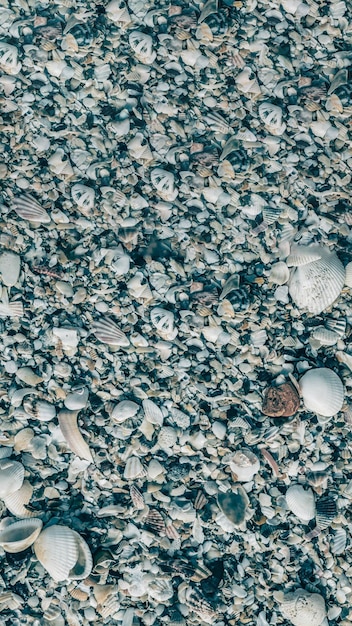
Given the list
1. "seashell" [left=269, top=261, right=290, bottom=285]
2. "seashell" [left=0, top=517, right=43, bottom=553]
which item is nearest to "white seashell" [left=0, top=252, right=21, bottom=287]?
"seashell" [left=0, top=517, right=43, bottom=553]

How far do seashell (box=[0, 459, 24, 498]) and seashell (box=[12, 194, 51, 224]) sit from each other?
1.19 m

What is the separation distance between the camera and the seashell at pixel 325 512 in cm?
329

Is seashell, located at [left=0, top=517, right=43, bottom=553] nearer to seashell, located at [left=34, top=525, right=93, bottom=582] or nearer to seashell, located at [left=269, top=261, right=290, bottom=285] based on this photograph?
seashell, located at [left=34, top=525, right=93, bottom=582]

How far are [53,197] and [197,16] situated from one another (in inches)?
52.2

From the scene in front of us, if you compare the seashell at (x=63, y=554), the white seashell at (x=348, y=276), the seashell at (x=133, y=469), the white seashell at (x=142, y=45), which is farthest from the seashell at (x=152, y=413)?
the white seashell at (x=142, y=45)

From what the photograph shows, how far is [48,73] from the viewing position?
369 centimetres

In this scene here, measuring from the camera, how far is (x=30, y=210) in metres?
3.44

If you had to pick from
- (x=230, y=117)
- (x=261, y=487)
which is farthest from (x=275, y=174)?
(x=261, y=487)

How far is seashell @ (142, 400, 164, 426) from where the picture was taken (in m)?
3.29

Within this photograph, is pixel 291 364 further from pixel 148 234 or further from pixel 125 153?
pixel 125 153

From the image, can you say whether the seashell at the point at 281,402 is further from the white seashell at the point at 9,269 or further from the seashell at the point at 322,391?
the white seashell at the point at 9,269

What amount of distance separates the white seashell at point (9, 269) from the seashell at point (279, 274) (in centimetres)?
129

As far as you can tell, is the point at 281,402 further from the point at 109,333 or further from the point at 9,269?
the point at 9,269

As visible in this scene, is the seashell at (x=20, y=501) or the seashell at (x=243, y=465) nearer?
the seashell at (x=20, y=501)
